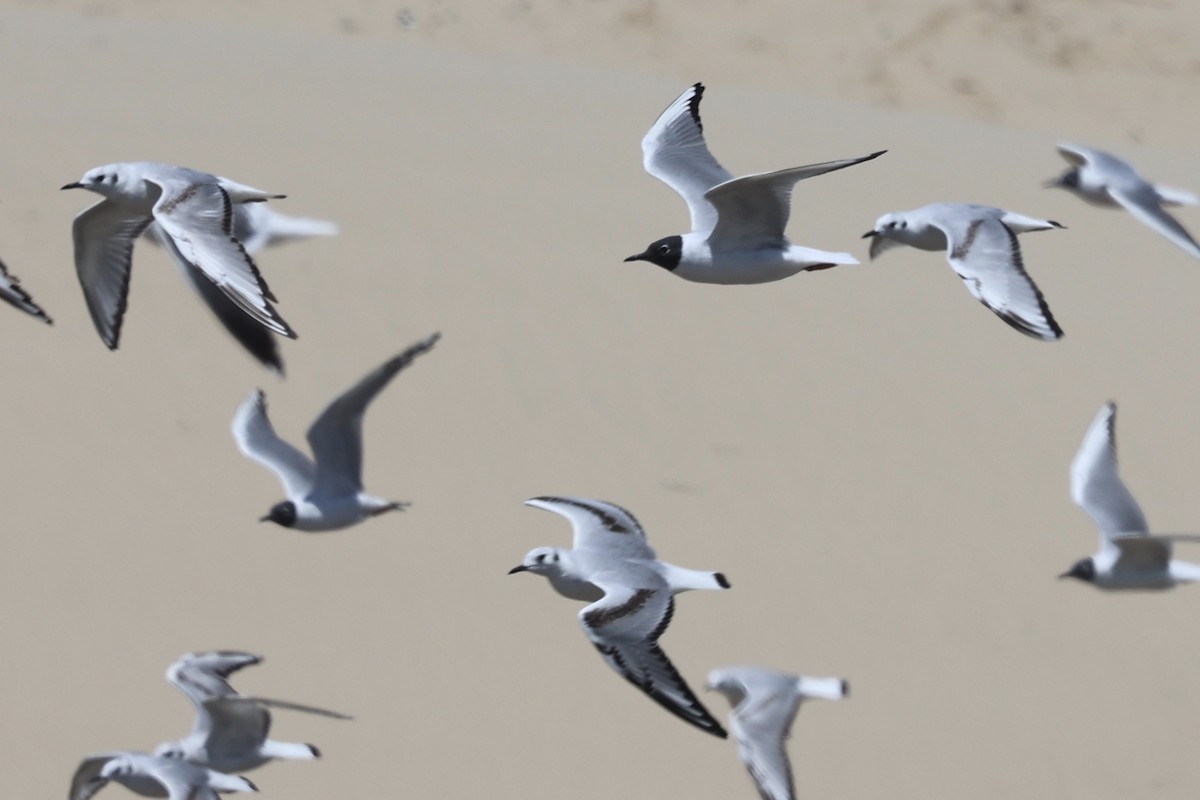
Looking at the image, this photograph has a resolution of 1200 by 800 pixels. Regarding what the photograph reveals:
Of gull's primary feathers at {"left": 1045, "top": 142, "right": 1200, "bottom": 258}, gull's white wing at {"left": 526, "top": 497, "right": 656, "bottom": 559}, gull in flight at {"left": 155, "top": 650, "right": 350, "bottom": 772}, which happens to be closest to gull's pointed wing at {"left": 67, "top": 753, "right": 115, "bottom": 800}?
gull in flight at {"left": 155, "top": 650, "right": 350, "bottom": 772}

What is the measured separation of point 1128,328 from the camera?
13070 millimetres

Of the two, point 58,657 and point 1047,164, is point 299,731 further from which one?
point 1047,164

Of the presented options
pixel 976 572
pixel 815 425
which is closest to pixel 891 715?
pixel 976 572

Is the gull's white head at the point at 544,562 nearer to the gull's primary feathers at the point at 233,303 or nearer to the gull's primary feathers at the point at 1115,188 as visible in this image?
the gull's primary feathers at the point at 233,303

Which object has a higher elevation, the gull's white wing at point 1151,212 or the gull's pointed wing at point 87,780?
the gull's white wing at point 1151,212

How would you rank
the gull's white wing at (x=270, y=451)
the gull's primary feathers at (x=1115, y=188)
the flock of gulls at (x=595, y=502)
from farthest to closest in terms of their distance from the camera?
the gull's primary feathers at (x=1115, y=188) < the gull's white wing at (x=270, y=451) < the flock of gulls at (x=595, y=502)

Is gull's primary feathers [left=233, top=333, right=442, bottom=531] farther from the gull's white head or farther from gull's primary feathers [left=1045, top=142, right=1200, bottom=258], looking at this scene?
gull's primary feathers [left=1045, top=142, right=1200, bottom=258]

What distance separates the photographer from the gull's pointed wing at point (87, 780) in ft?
23.7

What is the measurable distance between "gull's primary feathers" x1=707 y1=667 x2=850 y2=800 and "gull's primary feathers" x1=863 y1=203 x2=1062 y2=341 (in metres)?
1.44

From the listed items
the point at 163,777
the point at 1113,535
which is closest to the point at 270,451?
the point at 163,777

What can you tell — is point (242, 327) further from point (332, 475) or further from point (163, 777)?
point (163, 777)

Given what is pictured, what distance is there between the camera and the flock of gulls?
6391 millimetres

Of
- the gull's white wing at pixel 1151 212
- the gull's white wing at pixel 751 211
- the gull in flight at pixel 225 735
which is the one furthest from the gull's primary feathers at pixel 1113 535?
the gull in flight at pixel 225 735

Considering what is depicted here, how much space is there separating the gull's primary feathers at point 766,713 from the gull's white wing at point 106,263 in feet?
7.95
